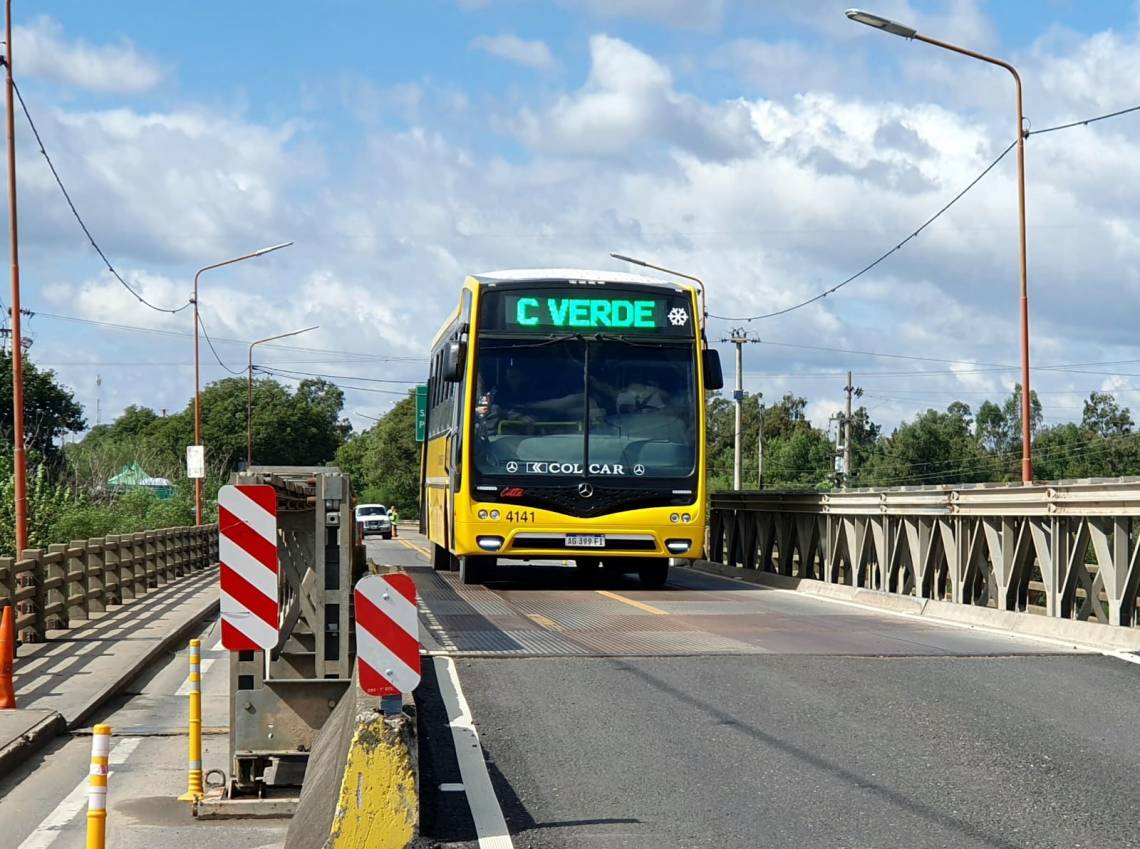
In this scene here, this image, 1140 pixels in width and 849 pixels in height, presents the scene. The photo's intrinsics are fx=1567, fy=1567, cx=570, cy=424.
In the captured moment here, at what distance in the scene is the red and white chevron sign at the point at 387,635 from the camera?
7121 millimetres

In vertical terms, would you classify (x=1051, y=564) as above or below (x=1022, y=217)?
below

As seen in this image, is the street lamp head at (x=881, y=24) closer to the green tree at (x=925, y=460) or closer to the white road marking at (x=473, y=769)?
the white road marking at (x=473, y=769)

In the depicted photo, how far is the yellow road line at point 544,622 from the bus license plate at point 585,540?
11.0 ft

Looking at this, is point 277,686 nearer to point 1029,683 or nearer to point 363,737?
point 363,737

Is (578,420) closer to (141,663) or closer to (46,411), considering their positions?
(141,663)

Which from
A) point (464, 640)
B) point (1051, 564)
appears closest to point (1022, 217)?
point (1051, 564)

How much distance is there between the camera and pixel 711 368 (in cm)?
2025

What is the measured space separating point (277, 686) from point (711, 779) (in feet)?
9.11

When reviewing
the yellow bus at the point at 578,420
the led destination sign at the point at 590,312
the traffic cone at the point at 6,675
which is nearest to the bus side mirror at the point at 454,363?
the yellow bus at the point at 578,420

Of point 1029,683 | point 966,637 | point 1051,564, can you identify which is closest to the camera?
point 1029,683

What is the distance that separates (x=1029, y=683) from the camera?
11.1m

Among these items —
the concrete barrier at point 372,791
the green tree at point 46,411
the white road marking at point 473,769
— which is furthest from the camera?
the green tree at point 46,411

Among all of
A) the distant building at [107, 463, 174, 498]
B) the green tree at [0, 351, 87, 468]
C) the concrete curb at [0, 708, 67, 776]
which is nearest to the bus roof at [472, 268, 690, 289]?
the concrete curb at [0, 708, 67, 776]

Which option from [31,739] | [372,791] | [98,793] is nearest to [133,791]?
[31,739]
